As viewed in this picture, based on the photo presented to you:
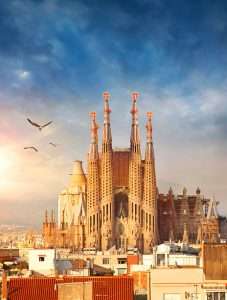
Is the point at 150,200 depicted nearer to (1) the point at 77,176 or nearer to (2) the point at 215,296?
(1) the point at 77,176

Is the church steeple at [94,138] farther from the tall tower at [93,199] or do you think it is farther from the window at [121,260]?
the window at [121,260]

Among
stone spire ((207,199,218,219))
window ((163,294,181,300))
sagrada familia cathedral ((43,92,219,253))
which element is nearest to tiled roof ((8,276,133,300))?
window ((163,294,181,300))

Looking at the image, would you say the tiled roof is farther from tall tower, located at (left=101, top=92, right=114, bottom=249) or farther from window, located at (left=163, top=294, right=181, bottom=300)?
tall tower, located at (left=101, top=92, right=114, bottom=249)

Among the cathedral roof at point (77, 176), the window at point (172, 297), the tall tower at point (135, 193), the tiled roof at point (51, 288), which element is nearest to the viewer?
the window at point (172, 297)

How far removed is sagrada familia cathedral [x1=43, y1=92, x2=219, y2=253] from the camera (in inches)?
5517

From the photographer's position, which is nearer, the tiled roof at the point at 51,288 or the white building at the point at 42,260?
the tiled roof at the point at 51,288

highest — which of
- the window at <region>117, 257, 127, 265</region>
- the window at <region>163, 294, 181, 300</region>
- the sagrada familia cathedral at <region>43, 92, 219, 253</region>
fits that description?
the sagrada familia cathedral at <region>43, 92, 219, 253</region>

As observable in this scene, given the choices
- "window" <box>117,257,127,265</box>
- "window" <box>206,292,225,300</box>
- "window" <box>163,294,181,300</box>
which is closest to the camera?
"window" <box>206,292,225,300</box>

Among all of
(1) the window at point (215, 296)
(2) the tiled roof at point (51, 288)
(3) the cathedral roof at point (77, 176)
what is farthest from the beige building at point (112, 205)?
(1) the window at point (215, 296)

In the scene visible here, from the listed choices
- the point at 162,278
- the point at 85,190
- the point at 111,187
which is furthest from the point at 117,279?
the point at 85,190

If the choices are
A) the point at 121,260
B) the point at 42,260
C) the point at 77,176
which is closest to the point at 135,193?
the point at 77,176

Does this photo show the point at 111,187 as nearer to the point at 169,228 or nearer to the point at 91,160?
the point at 91,160

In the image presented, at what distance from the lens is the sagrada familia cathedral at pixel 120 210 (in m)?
140

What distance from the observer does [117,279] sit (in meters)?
37.0
